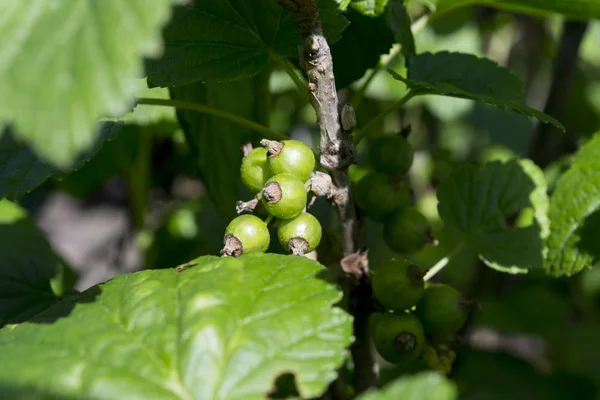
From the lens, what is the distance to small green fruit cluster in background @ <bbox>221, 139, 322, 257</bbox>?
Answer: 3.68 ft

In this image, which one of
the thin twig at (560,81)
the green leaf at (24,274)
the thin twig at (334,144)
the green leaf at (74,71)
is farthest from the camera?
the thin twig at (560,81)

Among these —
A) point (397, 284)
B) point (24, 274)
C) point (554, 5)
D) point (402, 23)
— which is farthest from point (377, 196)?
point (24, 274)

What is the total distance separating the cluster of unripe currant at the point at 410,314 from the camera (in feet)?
4.02

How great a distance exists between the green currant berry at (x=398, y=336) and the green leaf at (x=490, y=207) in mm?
372

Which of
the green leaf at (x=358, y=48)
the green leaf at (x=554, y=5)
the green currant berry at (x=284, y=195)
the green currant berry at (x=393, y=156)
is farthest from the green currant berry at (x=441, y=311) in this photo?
the green leaf at (x=554, y=5)

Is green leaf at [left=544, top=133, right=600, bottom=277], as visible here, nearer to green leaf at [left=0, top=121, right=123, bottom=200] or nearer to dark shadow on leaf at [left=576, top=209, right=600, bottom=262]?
dark shadow on leaf at [left=576, top=209, right=600, bottom=262]

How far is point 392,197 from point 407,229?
7cm

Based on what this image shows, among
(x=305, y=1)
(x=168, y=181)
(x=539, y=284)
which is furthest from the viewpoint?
(x=168, y=181)

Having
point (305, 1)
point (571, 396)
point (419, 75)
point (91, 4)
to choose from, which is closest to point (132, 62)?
point (91, 4)

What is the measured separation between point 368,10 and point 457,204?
0.55 metres

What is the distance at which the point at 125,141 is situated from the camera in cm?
246

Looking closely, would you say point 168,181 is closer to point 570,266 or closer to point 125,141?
point 125,141

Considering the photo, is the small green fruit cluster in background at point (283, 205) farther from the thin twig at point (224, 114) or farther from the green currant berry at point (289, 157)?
the thin twig at point (224, 114)

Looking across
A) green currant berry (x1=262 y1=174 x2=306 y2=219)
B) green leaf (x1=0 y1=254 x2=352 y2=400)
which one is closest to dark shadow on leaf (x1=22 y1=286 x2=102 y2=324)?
green leaf (x1=0 y1=254 x2=352 y2=400)
